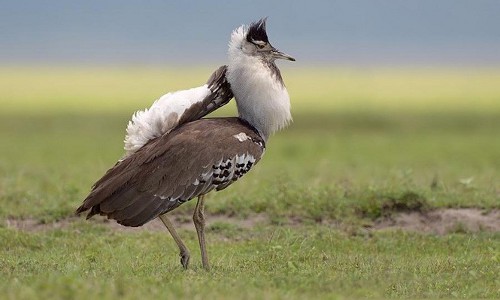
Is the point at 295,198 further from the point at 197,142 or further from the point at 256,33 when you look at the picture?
the point at 197,142

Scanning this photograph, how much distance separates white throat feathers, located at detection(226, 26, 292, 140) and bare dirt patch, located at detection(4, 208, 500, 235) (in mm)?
2097

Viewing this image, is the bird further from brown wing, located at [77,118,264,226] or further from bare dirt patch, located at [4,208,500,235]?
bare dirt patch, located at [4,208,500,235]

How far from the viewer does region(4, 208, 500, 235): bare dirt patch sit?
449 inches

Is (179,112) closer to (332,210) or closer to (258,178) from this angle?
(332,210)

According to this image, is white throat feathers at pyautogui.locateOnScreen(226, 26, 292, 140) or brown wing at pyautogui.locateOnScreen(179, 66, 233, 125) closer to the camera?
white throat feathers at pyautogui.locateOnScreen(226, 26, 292, 140)

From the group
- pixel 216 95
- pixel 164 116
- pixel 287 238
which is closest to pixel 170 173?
pixel 164 116

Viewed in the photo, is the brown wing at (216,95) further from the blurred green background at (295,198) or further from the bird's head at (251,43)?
the blurred green background at (295,198)

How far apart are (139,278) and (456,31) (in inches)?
4730

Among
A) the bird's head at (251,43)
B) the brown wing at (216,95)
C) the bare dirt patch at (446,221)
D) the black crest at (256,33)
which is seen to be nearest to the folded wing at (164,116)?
the brown wing at (216,95)

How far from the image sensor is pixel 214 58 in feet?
317

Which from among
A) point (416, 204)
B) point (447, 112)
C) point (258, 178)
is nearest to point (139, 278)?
point (416, 204)

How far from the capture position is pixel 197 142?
9.12 metres

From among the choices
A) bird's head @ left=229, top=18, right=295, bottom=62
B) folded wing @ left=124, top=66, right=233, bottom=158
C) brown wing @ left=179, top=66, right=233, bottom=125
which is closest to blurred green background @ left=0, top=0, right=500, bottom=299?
folded wing @ left=124, top=66, right=233, bottom=158

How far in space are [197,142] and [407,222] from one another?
3.29 metres
